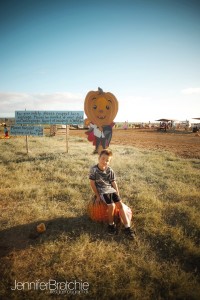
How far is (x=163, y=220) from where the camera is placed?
176 inches

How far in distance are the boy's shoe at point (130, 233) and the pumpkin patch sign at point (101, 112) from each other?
468cm

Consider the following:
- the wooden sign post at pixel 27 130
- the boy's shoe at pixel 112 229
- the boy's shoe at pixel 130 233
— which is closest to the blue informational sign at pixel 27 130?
the wooden sign post at pixel 27 130

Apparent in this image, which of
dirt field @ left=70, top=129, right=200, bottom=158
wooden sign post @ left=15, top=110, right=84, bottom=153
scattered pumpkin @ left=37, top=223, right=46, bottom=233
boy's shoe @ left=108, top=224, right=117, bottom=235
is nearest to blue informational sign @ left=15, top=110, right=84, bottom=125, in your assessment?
wooden sign post @ left=15, top=110, right=84, bottom=153

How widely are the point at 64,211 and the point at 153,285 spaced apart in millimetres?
2560

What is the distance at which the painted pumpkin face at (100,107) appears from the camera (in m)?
7.61

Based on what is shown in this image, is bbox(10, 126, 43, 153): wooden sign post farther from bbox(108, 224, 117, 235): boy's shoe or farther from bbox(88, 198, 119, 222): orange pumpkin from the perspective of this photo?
bbox(108, 224, 117, 235): boy's shoe

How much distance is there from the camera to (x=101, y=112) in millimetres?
7824

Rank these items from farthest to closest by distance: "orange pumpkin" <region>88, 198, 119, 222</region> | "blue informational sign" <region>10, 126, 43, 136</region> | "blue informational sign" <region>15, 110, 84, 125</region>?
"blue informational sign" <region>15, 110, 84, 125</region> → "blue informational sign" <region>10, 126, 43, 136</region> → "orange pumpkin" <region>88, 198, 119, 222</region>

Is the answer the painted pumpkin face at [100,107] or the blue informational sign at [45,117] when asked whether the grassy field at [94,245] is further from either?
the blue informational sign at [45,117]

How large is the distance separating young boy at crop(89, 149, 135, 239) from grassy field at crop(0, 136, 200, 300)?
0.85ft

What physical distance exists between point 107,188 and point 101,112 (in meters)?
4.40

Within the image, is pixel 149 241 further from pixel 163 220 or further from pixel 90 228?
pixel 90 228

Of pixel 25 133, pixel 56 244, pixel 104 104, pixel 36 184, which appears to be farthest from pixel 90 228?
pixel 25 133

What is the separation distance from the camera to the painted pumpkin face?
7613 millimetres
